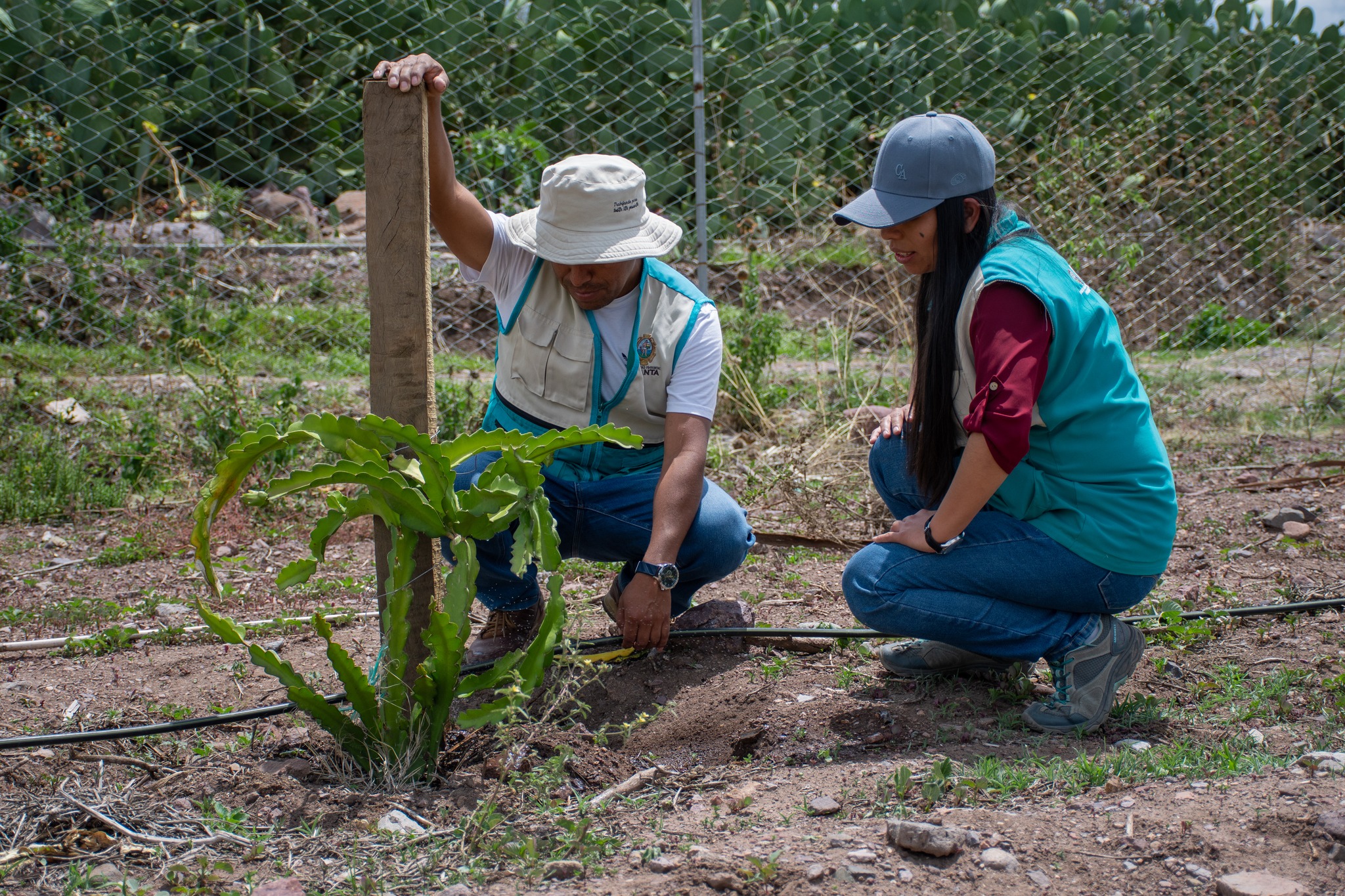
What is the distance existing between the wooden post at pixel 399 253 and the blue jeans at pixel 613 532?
69 centimetres

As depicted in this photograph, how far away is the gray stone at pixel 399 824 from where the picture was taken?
1955mm

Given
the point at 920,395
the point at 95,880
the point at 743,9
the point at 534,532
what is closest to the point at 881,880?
the point at 534,532

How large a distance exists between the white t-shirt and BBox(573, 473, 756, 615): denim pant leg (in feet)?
0.82

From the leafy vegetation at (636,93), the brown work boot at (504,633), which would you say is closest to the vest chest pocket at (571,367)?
the brown work boot at (504,633)

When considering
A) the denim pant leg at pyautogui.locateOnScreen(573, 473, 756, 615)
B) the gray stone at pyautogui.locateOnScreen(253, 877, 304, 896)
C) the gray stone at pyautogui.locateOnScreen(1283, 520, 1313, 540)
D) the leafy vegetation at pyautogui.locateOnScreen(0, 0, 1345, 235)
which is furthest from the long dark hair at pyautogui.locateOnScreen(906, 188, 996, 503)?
the leafy vegetation at pyautogui.locateOnScreen(0, 0, 1345, 235)

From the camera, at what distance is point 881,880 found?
170 cm

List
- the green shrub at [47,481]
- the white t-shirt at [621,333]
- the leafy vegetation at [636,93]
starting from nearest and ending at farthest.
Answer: the white t-shirt at [621,333] < the green shrub at [47,481] < the leafy vegetation at [636,93]

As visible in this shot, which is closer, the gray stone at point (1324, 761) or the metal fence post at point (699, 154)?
the gray stone at point (1324, 761)

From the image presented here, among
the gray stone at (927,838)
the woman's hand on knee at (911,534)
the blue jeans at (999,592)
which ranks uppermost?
the woman's hand on knee at (911,534)

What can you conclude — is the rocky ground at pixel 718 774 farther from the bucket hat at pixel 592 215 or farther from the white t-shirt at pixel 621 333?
the bucket hat at pixel 592 215

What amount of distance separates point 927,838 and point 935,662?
37.8 inches

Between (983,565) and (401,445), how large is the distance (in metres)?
1.31

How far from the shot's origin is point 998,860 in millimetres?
1749

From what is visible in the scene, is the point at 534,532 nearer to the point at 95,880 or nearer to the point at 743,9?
the point at 95,880
